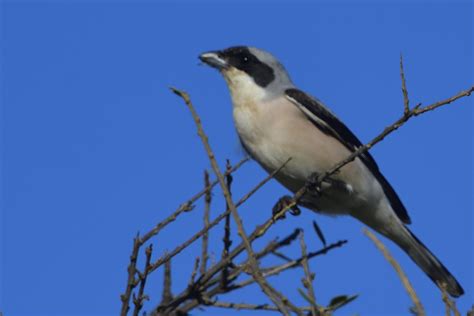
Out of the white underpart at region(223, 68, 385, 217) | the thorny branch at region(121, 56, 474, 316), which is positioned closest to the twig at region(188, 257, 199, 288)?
the thorny branch at region(121, 56, 474, 316)

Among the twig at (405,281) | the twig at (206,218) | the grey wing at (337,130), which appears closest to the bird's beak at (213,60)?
the grey wing at (337,130)

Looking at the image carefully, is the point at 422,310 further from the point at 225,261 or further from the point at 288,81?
the point at 288,81

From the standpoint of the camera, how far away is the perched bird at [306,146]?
18.1 feet

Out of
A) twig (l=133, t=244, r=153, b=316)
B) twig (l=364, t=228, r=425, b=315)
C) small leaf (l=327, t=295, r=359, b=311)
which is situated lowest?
twig (l=364, t=228, r=425, b=315)

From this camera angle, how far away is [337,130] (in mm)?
5973

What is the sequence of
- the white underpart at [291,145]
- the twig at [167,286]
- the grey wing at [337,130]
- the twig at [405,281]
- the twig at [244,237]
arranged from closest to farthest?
the twig at [405,281], the twig at [244,237], the twig at [167,286], the white underpart at [291,145], the grey wing at [337,130]

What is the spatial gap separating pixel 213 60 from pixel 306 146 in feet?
3.50

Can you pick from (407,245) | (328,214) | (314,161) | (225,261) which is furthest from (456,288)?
(225,261)

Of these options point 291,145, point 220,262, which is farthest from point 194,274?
point 291,145

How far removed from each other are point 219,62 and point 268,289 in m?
3.82

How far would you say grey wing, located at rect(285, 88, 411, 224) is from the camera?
5875mm

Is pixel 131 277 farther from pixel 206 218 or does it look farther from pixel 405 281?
pixel 405 281

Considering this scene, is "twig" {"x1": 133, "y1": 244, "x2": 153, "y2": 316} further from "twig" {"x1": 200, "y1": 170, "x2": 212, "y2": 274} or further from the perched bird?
the perched bird

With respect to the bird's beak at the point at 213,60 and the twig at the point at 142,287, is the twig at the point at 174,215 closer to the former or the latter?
the twig at the point at 142,287
